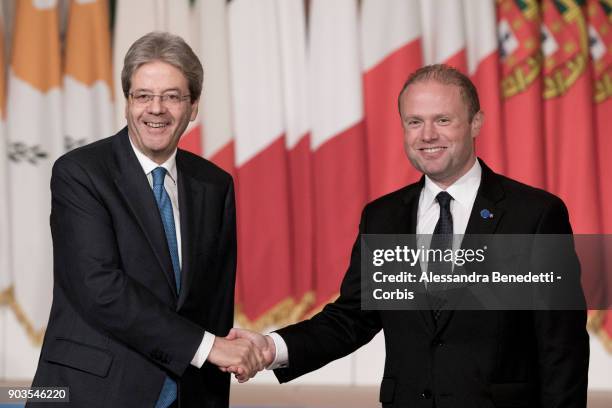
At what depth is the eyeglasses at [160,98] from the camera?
226 cm

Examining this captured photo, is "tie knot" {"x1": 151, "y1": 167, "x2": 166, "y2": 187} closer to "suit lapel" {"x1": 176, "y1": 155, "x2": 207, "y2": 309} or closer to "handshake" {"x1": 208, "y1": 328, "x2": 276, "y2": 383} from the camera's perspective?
"suit lapel" {"x1": 176, "y1": 155, "x2": 207, "y2": 309}

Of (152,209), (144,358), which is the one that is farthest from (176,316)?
(152,209)

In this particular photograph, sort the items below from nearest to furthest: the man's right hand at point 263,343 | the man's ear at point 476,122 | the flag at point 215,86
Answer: the man's ear at point 476,122 < the man's right hand at point 263,343 < the flag at point 215,86

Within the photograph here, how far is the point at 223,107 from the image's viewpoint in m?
4.38

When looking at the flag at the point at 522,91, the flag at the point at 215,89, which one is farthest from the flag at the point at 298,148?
the flag at the point at 522,91

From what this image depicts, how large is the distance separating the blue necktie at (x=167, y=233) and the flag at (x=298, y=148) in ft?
6.75

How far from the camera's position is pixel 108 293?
7.09 ft

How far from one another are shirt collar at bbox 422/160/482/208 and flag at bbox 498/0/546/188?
1.89 m

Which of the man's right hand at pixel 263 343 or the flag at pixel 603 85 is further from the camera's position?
the flag at pixel 603 85

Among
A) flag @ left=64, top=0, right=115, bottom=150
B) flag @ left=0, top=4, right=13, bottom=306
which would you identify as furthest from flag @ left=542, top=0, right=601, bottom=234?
flag @ left=0, top=4, right=13, bottom=306

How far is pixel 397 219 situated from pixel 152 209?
64 centimetres

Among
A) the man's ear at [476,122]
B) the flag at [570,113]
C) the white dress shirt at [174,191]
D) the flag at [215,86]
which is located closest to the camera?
the white dress shirt at [174,191]

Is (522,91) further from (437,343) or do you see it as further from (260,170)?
(437,343)

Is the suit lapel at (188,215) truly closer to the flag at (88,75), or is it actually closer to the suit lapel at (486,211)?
the suit lapel at (486,211)
